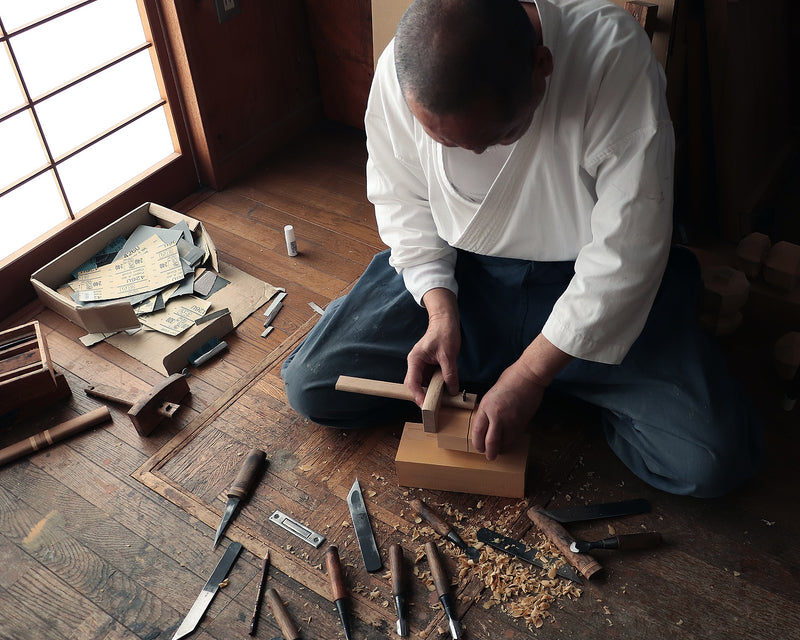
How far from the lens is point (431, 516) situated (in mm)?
1824

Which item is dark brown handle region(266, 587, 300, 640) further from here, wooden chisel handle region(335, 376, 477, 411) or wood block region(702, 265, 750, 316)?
wood block region(702, 265, 750, 316)

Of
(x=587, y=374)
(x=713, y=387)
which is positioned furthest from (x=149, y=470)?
(x=713, y=387)

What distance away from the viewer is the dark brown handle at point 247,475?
189cm

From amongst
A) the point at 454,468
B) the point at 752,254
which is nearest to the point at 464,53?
the point at 454,468

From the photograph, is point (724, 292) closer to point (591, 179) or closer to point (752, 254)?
point (752, 254)

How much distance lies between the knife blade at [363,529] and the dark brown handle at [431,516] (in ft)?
0.40

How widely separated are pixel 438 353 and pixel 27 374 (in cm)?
116

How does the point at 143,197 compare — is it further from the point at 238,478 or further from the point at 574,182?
the point at 574,182

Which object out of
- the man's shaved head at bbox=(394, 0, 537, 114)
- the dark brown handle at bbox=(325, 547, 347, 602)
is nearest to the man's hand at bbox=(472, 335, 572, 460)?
the dark brown handle at bbox=(325, 547, 347, 602)

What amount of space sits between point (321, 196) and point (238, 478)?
1385 mm

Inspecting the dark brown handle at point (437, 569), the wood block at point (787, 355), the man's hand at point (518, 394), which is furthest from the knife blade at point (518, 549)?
the wood block at point (787, 355)

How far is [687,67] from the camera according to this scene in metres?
2.32

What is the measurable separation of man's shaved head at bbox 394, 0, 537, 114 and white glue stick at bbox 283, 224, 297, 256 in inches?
53.4

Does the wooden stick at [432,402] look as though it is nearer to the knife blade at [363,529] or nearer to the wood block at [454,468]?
the wood block at [454,468]
